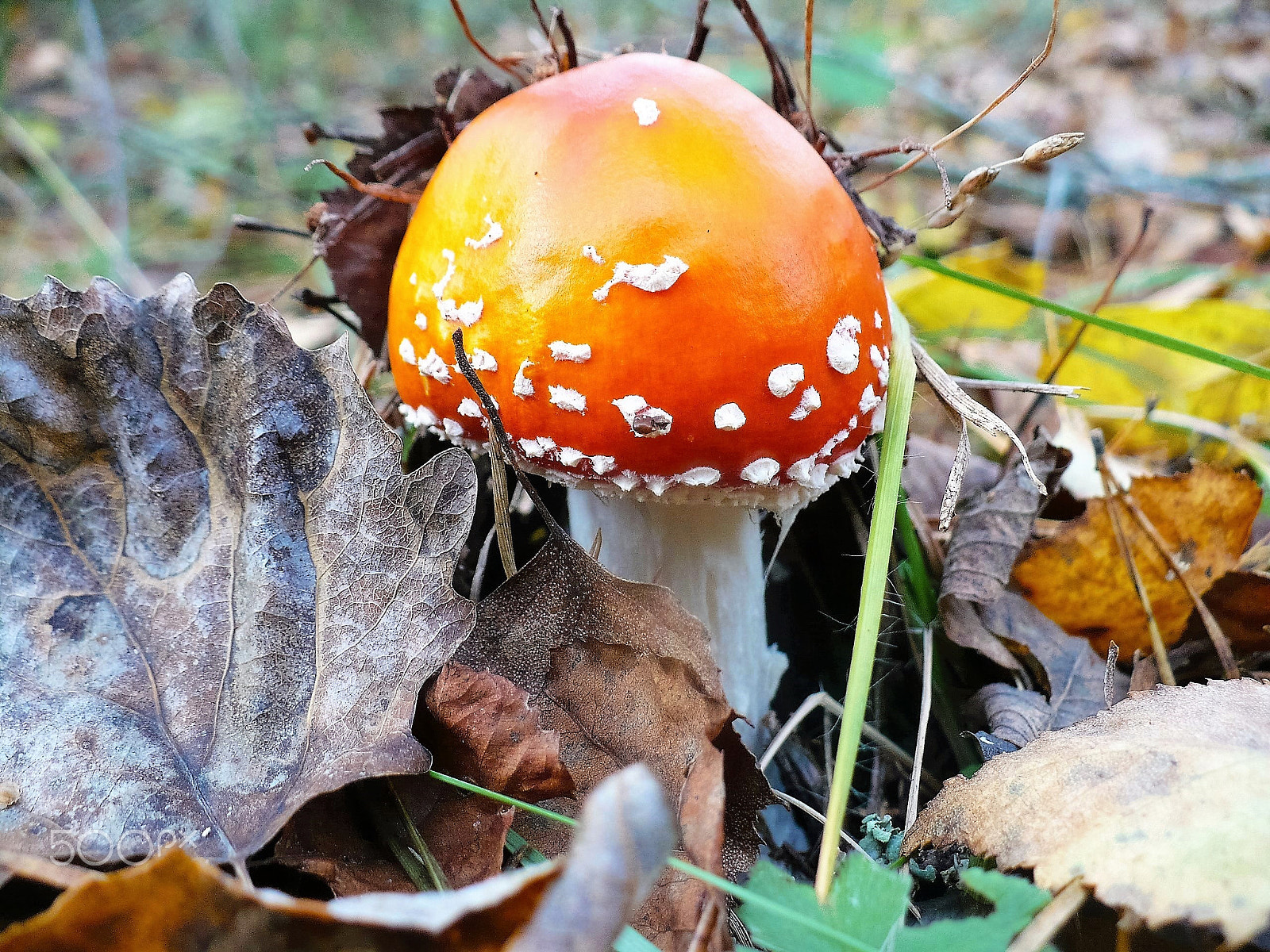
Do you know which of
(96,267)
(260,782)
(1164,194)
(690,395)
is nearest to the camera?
(260,782)

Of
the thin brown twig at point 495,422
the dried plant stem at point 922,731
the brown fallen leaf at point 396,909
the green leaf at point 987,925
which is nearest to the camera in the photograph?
the brown fallen leaf at point 396,909

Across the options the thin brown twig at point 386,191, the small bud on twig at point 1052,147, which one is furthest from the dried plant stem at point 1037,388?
the thin brown twig at point 386,191

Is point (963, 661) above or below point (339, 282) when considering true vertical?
below

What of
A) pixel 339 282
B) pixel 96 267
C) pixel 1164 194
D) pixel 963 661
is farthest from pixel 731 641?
pixel 1164 194

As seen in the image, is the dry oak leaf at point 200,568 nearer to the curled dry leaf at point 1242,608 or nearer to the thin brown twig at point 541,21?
the thin brown twig at point 541,21

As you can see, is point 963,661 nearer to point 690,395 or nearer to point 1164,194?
point 690,395

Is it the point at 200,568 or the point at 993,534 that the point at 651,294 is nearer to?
the point at 200,568
